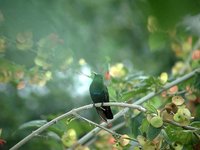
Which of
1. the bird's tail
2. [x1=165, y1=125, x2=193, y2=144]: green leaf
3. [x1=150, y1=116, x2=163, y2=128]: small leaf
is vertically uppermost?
the bird's tail

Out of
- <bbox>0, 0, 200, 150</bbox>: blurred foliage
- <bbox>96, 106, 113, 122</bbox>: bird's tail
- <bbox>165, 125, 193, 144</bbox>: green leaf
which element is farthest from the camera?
<bbox>96, 106, 113, 122</bbox>: bird's tail

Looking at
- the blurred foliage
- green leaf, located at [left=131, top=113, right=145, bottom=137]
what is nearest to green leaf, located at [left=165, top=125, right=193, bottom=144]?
the blurred foliage

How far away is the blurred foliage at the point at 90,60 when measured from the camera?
0.56 metres

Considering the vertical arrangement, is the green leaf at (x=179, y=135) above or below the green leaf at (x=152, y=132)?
below

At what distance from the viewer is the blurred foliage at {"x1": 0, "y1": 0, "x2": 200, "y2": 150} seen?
56cm

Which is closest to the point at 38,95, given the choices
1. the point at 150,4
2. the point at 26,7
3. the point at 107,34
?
the point at 107,34

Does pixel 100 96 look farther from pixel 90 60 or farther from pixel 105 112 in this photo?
pixel 90 60

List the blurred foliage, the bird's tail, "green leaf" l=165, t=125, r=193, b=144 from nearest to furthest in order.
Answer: the blurred foliage, "green leaf" l=165, t=125, r=193, b=144, the bird's tail

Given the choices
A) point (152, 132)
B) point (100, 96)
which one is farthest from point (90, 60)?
point (152, 132)

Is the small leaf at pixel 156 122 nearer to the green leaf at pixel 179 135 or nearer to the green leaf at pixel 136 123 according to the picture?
the green leaf at pixel 179 135

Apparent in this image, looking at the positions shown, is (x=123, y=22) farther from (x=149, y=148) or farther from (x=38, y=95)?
(x=149, y=148)

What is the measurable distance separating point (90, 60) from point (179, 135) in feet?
3.80

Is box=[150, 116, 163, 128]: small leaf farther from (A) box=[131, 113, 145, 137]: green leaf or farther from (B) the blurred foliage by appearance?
(A) box=[131, 113, 145, 137]: green leaf

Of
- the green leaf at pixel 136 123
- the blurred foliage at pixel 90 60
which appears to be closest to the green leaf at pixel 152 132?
the blurred foliage at pixel 90 60
